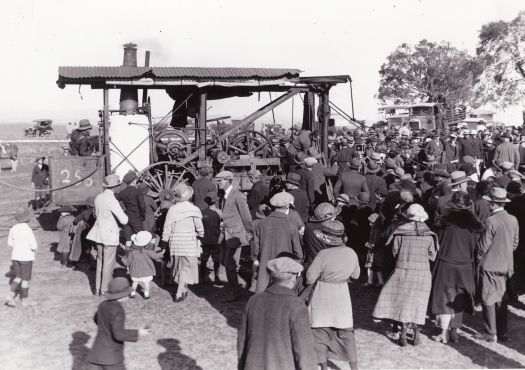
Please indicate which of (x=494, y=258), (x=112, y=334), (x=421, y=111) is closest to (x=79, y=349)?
(x=112, y=334)

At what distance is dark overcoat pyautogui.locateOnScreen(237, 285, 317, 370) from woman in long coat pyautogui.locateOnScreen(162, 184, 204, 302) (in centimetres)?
391

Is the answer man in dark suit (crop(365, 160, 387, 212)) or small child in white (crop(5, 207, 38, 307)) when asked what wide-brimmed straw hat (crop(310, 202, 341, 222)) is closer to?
man in dark suit (crop(365, 160, 387, 212))

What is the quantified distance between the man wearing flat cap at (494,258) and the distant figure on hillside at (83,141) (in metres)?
8.45

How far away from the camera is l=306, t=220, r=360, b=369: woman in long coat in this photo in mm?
5309

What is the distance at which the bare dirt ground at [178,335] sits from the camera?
5.86 meters

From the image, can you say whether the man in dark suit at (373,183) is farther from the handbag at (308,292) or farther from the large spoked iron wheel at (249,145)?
the large spoked iron wheel at (249,145)

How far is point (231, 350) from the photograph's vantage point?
243 inches

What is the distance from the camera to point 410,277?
20.0 feet

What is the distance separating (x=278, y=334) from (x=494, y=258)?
3399 mm

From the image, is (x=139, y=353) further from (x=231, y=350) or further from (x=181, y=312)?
(x=181, y=312)

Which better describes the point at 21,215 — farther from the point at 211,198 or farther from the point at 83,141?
the point at 83,141

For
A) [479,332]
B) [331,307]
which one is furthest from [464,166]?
[331,307]

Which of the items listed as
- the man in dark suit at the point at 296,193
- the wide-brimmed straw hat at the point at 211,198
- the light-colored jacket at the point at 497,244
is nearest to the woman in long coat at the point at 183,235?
the wide-brimmed straw hat at the point at 211,198

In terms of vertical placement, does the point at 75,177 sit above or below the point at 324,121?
below
